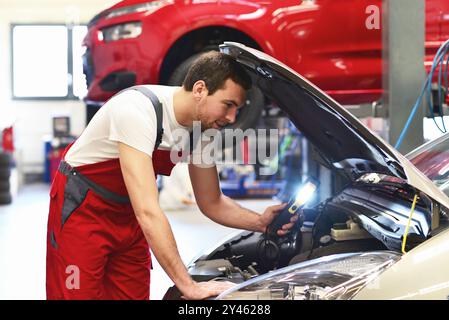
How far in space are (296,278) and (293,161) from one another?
6918 millimetres

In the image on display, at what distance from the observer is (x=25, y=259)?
510 cm

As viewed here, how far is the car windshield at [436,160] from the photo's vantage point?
206cm

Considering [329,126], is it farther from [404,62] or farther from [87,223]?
[404,62]

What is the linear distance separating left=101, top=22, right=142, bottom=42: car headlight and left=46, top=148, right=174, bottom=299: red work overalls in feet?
7.66

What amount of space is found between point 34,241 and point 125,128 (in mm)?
4169

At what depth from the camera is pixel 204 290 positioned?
177cm

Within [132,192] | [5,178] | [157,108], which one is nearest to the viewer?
[132,192]

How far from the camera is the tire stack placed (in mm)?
8344

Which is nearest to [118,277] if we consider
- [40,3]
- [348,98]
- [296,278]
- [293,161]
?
[296,278]

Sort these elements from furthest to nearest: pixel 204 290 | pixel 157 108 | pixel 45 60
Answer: pixel 45 60 → pixel 157 108 → pixel 204 290

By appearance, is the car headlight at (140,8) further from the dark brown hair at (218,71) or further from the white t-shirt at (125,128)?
the dark brown hair at (218,71)

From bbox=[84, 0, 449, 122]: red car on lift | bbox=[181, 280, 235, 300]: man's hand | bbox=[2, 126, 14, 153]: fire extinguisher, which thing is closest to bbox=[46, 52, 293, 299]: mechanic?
bbox=[181, 280, 235, 300]: man's hand

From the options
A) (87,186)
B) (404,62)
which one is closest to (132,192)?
(87,186)

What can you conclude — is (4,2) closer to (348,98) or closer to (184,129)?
(348,98)
